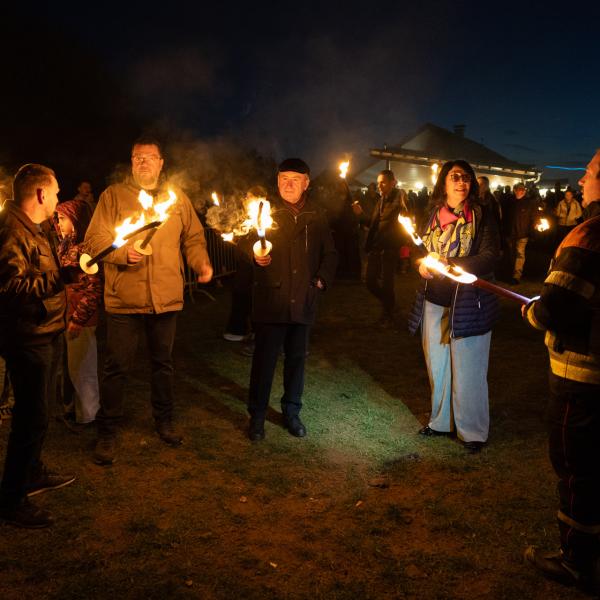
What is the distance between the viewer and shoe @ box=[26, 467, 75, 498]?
Answer: 13.4 feet

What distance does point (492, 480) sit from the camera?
14.4 feet

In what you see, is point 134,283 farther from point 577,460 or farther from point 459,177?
point 577,460

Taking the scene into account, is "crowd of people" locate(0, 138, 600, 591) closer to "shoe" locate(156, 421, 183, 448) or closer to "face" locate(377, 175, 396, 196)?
A: "shoe" locate(156, 421, 183, 448)

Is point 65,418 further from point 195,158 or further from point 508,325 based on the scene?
point 508,325

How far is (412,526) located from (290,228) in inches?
107

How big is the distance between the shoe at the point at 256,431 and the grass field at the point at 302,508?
0.08 m

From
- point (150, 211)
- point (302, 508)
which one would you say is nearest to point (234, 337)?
point (150, 211)

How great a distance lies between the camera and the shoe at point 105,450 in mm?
4574

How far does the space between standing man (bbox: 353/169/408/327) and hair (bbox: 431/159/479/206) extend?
13.8ft

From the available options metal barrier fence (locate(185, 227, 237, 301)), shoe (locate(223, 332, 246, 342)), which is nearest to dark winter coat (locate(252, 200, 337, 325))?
shoe (locate(223, 332, 246, 342))

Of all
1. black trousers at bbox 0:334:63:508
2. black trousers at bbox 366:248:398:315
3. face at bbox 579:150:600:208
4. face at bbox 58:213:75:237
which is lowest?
black trousers at bbox 0:334:63:508

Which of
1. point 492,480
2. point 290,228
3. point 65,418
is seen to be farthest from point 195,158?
point 492,480

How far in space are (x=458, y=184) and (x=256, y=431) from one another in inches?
115

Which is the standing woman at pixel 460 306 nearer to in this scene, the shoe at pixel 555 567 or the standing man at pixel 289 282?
the standing man at pixel 289 282
